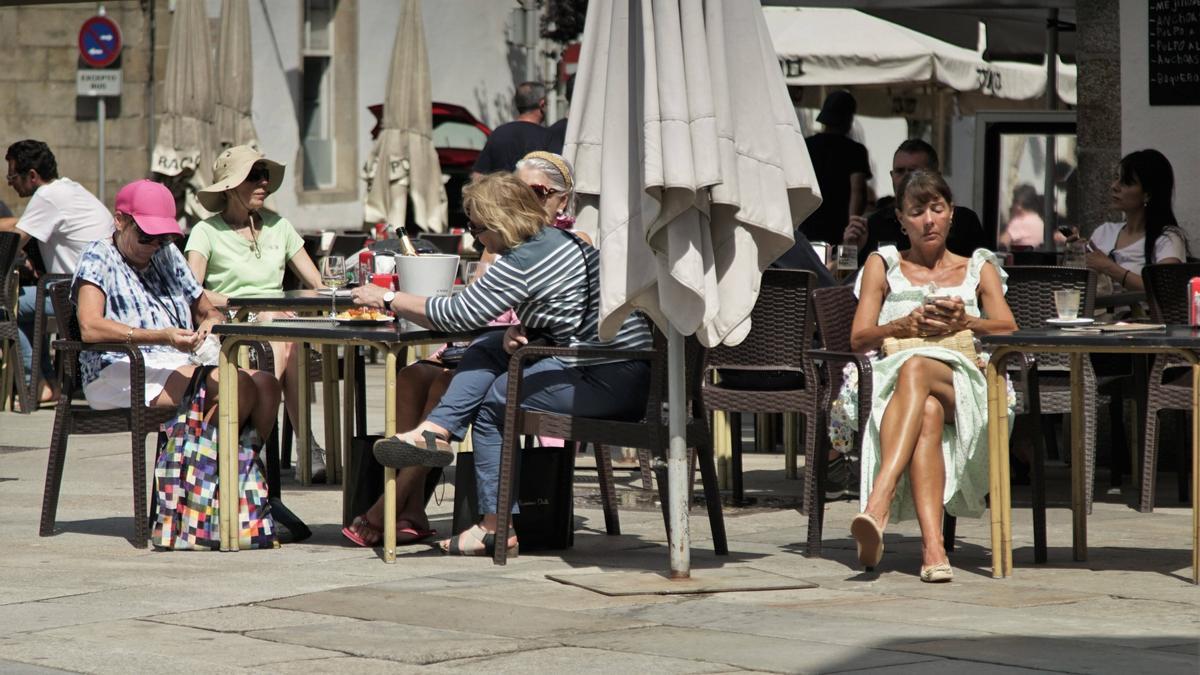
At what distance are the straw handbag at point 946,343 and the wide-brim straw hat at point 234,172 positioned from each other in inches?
127

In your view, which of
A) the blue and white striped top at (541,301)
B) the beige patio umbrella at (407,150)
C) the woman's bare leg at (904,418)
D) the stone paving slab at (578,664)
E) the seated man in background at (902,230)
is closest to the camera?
the stone paving slab at (578,664)

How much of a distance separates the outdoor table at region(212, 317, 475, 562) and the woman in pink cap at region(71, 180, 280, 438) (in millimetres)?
130

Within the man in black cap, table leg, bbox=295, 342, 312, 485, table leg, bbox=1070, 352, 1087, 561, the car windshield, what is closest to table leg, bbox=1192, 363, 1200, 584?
table leg, bbox=1070, 352, 1087, 561

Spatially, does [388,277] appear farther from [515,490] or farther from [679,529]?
[679,529]

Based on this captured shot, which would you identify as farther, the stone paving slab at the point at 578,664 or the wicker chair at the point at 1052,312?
the wicker chair at the point at 1052,312

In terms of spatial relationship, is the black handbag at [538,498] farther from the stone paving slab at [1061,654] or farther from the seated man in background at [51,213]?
the seated man in background at [51,213]

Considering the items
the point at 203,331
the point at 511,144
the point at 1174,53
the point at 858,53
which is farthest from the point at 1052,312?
the point at 858,53

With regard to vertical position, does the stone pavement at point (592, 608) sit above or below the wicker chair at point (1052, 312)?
below

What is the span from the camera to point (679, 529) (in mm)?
6508

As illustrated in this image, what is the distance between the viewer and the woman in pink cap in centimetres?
738

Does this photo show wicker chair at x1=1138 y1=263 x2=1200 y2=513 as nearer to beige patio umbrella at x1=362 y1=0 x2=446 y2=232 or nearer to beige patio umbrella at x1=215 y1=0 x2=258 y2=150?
beige patio umbrella at x1=362 y1=0 x2=446 y2=232

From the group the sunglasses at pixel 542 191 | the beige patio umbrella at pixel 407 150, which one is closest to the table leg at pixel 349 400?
the sunglasses at pixel 542 191

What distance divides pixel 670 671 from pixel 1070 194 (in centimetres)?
1144

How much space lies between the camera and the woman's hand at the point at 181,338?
24.3 feet
